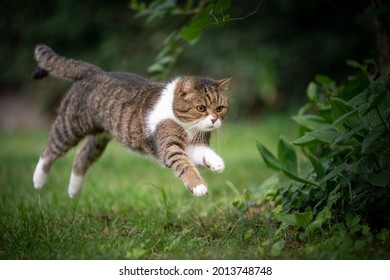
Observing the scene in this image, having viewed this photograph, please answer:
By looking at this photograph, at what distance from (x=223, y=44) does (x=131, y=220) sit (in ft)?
18.1

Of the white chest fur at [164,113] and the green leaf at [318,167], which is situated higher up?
the white chest fur at [164,113]

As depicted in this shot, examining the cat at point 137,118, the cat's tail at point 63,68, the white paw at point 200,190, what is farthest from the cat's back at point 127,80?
the white paw at point 200,190

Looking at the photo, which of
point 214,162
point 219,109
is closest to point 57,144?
point 219,109

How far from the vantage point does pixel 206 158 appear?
2.99 metres

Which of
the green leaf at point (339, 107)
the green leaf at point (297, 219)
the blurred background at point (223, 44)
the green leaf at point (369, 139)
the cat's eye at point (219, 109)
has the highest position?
the blurred background at point (223, 44)

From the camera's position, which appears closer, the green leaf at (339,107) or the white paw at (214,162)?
the green leaf at (339,107)

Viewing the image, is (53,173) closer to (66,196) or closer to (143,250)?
(66,196)

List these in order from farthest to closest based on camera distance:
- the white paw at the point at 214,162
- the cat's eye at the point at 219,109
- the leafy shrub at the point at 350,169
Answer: the cat's eye at the point at 219,109 < the white paw at the point at 214,162 < the leafy shrub at the point at 350,169

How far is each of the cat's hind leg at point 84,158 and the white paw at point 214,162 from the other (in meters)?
1.15

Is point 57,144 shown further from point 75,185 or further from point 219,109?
point 219,109

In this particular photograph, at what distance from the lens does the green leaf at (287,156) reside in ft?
11.5

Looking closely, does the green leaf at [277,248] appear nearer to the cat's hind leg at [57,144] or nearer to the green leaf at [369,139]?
the green leaf at [369,139]

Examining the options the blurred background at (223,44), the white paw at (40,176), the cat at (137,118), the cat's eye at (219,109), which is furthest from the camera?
the blurred background at (223,44)

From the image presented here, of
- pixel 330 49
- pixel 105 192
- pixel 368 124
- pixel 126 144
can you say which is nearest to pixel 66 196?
pixel 105 192
